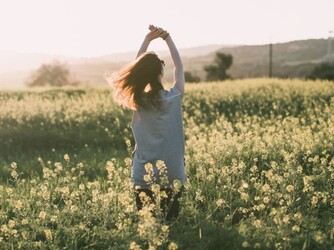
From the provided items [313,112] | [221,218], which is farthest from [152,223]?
[313,112]

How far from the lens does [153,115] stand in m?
5.75

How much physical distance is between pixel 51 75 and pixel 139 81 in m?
63.4

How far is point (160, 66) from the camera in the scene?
560 centimetres

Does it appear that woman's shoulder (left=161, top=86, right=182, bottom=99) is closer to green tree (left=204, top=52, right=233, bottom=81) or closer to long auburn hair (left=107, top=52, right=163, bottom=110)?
long auburn hair (left=107, top=52, right=163, bottom=110)

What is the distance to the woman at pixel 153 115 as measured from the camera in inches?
220

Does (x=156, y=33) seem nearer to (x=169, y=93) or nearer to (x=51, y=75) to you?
(x=169, y=93)

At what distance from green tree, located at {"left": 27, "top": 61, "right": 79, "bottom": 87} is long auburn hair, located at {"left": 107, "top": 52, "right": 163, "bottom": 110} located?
61450mm

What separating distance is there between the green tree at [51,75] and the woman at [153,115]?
201 feet

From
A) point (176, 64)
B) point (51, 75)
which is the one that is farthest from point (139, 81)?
point (51, 75)

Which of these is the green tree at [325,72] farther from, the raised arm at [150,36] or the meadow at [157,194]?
the raised arm at [150,36]

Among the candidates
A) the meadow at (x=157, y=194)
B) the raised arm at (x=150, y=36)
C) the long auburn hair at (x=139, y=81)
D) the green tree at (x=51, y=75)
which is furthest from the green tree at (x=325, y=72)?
the long auburn hair at (x=139, y=81)

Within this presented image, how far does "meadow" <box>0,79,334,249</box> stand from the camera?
561 centimetres

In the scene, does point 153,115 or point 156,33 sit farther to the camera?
point 156,33

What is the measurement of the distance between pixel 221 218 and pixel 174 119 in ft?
4.92
